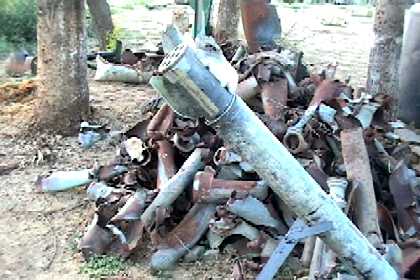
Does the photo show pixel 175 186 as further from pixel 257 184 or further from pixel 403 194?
pixel 403 194

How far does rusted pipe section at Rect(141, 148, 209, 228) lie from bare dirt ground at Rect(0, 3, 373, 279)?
8.8 inches

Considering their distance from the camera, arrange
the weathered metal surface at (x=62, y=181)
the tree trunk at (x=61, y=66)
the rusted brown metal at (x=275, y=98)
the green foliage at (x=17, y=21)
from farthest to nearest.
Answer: the green foliage at (x=17, y=21)
the tree trunk at (x=61, y=66)
the weathered metal surface at (x=62, y=181)
the rusted brown metal at (x=275, y=98)

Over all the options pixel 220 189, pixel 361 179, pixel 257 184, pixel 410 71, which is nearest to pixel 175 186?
pixel 220 189

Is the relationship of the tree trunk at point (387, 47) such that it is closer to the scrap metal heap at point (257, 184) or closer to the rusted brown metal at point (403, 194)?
the scrap metal heap at point (257, 184)

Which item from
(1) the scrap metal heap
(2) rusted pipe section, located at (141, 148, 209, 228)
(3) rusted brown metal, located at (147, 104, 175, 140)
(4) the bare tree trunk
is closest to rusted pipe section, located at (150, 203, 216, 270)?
(1) the scrap metal heap

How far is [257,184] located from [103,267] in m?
0.98

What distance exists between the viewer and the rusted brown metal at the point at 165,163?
12.9 feet

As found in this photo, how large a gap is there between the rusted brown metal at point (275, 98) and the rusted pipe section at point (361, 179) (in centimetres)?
55

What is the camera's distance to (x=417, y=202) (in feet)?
12.3

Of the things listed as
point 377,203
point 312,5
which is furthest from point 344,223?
point 312,5

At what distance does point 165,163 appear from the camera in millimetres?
4020

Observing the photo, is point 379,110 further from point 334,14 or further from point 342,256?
point 334,14

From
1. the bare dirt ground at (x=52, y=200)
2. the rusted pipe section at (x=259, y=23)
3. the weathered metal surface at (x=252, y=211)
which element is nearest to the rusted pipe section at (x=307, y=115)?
the weathered metal surface at (x=252, y=211)

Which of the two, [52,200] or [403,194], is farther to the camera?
[52,200]
